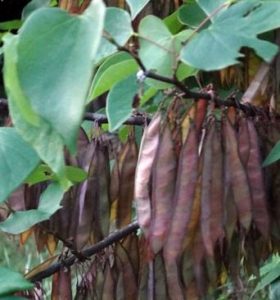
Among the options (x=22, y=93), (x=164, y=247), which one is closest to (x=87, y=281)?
(x=164, y=247)

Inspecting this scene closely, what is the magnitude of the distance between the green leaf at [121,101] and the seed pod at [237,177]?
12cm

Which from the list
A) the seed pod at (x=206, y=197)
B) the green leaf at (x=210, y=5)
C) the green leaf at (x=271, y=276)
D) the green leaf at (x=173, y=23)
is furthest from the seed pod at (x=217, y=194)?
the green leaf at (x=271, y=276)

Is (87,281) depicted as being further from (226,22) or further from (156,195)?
(226,22)

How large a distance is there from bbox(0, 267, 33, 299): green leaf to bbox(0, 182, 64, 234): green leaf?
0.07m

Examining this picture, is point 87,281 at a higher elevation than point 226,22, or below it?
below

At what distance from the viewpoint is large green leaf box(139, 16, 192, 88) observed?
67 centimetres

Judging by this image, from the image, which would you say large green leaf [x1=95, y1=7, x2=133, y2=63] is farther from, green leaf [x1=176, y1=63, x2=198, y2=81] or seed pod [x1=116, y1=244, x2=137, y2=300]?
seed pod [x1=116, y1=244, x2=137, y2=300]

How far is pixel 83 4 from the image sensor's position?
→ 106cm

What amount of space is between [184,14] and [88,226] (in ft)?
0.88

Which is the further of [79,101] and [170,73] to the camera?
[170,73]

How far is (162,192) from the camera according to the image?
2.40 feet


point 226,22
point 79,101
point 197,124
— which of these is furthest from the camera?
point 197,124

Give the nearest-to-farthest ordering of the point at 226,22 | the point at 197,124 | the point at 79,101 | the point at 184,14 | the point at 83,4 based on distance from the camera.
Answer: the point at 79,101 → the point at 226,22 → the point at 197,124 → the point at 184,14 → the point at 83,4

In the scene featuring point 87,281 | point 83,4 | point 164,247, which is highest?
point 83,4
